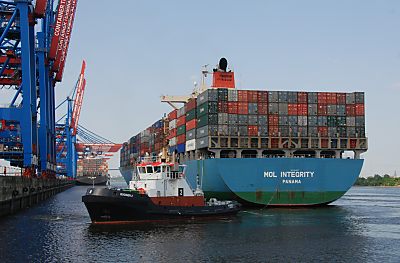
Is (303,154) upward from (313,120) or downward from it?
downward

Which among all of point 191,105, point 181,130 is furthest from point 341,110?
point 181,130

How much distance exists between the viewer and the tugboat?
127ft

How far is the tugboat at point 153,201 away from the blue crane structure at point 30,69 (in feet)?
74.7

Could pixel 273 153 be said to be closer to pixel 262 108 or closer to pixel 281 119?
pixel 281 119

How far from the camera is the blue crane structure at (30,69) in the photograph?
59.3 metres

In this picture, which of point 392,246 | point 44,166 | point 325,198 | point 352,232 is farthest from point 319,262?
point 44,166

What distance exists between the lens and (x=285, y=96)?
5709 cm

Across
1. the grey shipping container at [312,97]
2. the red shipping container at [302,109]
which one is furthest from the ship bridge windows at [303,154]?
the grey shipping container at [312,97]

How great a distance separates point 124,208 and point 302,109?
25386 mm

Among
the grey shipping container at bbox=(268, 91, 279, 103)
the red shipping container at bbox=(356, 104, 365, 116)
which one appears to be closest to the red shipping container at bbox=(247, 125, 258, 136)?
the grey shipping container at bbox=(268, 91, 279, 103)

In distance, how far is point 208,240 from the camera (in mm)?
32375

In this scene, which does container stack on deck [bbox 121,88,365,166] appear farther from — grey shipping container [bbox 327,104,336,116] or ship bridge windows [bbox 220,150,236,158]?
ship bridge windows [bbox 220,150,236,158]

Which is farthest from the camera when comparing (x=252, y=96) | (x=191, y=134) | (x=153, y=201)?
(x=191, y=134)

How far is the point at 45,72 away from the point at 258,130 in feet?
138
